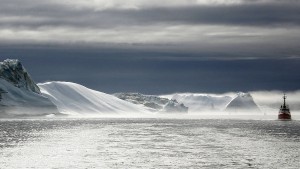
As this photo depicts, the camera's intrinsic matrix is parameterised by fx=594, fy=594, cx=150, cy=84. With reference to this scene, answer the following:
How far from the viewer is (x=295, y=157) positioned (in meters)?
85.8

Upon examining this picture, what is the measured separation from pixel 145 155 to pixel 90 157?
808 centimetres

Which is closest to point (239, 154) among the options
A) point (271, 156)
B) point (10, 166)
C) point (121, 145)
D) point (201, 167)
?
point (271, 156)

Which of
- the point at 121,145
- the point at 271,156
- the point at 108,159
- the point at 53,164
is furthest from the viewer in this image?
the point at 121,145

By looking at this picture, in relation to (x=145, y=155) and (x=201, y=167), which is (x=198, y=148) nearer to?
(x=145, y=155)

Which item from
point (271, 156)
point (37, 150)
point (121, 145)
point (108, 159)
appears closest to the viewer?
point (108, 159)

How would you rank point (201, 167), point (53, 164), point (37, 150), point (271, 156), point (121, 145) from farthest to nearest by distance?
point (121, 145) → point (37, 150) → point (271, 156) → point (53, 164) → point (201, 167)

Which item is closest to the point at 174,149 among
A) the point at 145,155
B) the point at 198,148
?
the point at 198,148

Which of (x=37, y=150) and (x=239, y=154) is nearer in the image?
(x=239, y=154)

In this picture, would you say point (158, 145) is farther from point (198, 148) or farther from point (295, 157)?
point (295, 157)

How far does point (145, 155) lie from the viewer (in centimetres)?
8675

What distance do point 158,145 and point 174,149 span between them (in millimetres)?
10434

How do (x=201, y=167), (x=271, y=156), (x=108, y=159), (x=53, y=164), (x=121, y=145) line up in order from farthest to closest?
(x=121, y=145), (x=271, y=156), (x=108, y=159), (x=53, y=164), (x=201, y=167)

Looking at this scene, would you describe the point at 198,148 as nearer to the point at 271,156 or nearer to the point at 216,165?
the point at 271,156

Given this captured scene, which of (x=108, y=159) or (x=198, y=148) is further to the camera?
(x=198, y=148)
